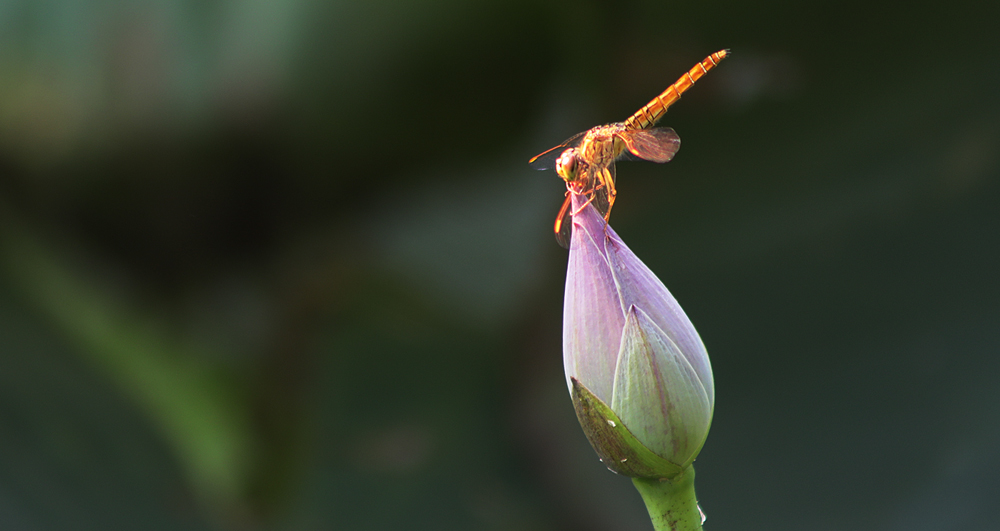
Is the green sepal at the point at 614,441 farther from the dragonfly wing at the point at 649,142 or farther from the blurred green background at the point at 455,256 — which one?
the blurred green background at the point at 455,256

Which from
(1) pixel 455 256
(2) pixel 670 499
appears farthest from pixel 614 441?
(1) pixel 455 256

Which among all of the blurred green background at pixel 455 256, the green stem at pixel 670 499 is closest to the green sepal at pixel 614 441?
the green stem at pixel 670 499

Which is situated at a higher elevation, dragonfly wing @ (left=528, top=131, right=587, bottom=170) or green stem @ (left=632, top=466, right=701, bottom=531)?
dragonfly wing @ (left=528, top=131, right=587, bottom=170)

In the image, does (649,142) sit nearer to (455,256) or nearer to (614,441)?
(614,441)

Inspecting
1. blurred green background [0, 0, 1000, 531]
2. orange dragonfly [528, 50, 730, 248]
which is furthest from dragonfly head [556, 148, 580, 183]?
blurred green background [0, 0, 1000, 531]

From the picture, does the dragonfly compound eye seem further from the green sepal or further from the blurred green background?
the blurred green background

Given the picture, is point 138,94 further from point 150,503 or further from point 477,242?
point 150,503
